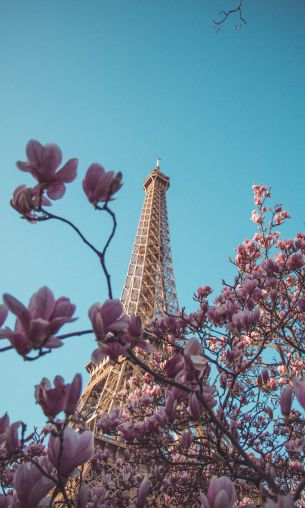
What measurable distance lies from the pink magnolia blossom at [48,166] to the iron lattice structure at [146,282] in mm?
15163

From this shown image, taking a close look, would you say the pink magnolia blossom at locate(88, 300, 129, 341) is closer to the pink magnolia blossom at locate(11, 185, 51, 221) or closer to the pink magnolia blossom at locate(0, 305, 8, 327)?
the pink magnolia blossom at locate(0, 305, 8, 327)

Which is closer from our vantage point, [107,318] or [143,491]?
[107,318]

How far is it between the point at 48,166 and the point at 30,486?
3.76 ft

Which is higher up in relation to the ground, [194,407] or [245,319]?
[245,319]

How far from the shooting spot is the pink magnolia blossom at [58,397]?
1.15 metres

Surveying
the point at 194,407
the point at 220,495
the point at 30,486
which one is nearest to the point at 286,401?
the point at 194,407

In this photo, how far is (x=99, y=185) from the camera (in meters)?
1.39

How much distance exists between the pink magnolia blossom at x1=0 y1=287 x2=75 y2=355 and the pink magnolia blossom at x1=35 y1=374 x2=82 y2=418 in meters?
0.16

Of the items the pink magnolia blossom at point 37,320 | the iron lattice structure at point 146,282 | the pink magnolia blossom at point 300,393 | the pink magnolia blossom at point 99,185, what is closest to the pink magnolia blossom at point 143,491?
the pink magnolia blossom at point 300,393

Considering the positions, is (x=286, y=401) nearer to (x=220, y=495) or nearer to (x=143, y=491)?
(x=220, y=495)

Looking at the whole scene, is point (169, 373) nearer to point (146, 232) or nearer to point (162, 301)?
point (162, 301)

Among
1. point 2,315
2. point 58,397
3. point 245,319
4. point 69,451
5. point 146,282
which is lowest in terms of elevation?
point 69,451

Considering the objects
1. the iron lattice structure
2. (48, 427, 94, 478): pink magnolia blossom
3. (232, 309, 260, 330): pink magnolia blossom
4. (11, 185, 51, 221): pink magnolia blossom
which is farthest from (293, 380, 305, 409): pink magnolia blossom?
the iron lattice structure

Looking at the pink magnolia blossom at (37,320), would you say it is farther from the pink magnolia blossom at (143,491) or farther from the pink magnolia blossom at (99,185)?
the pink magnolia blossom at (143,491)
